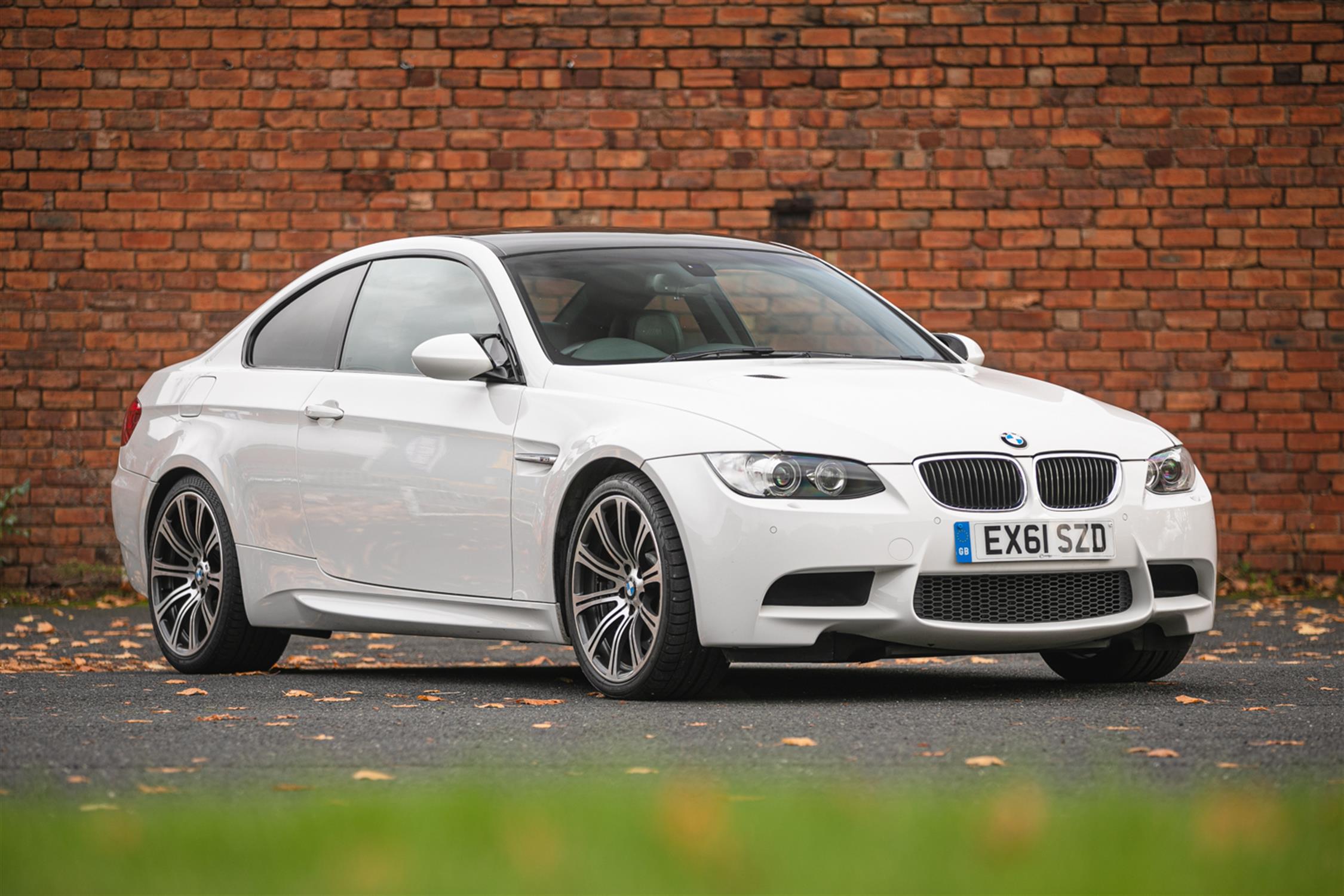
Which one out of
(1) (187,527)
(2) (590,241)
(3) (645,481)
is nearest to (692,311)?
(2) (590,241)

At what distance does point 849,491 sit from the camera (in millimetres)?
6012

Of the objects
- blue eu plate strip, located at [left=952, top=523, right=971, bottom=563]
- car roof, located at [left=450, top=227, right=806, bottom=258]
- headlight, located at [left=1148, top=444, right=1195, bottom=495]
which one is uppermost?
car roof, located at [left=450, top=227, right=806, bottom=258]

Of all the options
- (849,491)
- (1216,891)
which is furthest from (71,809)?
(849,491)

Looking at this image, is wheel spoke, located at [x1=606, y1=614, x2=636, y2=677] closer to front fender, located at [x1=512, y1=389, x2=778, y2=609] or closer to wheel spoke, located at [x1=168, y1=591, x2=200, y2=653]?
front fender, located at [x1=512, y1=389, x2=778, y2=609]

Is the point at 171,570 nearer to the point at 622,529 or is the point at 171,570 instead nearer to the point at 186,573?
the point at 186,573

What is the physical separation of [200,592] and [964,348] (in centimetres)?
313

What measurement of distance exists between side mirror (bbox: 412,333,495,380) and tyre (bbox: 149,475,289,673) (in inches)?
62.1

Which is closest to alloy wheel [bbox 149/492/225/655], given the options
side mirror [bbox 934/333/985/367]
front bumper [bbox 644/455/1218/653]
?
front bumper [bbox 644/455/1218/653]

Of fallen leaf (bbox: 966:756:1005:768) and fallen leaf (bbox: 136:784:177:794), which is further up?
fallen leaf (bbox: 136:784:177:794)

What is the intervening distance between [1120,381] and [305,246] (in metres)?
4.85

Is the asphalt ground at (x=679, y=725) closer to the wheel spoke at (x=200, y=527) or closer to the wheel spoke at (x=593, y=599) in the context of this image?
the wheel spoke at (x=593, y=599)

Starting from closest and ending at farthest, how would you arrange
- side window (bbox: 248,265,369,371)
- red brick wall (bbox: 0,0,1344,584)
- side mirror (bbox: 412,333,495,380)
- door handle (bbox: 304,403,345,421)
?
side mirror (bbox: 412,333,495,380), door handle (bbox: 304,403,345,421), side window (bbox: 248,265,369,371), red brick wall (bbox: 0,0,1344,584)

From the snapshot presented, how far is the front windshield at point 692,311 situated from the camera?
703 cm

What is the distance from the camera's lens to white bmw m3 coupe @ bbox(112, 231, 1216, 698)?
6023 mm
